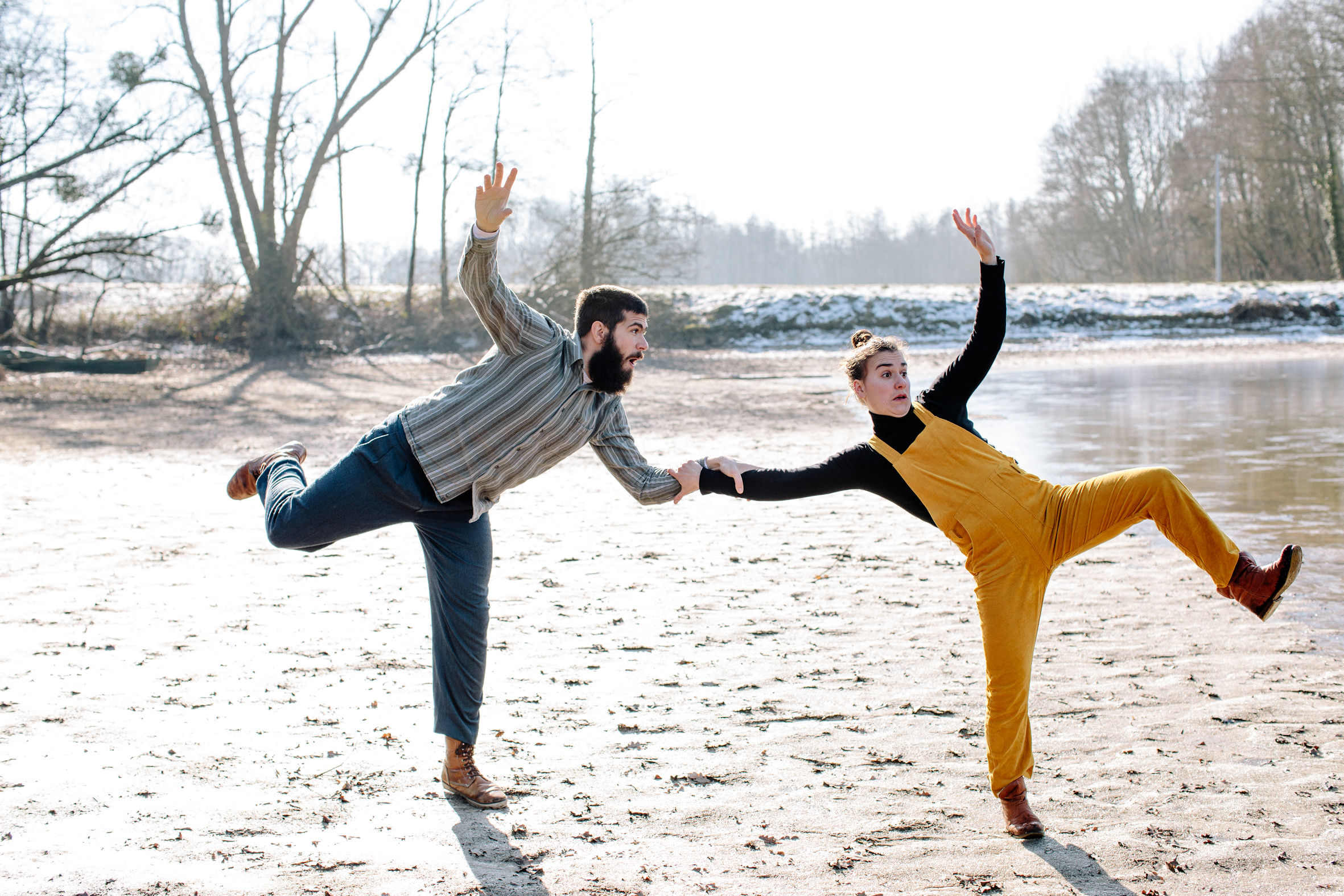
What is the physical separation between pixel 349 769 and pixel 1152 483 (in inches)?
120

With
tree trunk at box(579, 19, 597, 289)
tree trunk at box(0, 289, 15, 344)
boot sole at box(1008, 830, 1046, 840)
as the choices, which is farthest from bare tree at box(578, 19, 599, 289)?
boot sole at box(1008, 830, 1046, 840)

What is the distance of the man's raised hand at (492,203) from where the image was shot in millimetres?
3736

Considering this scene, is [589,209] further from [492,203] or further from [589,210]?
[492,203]

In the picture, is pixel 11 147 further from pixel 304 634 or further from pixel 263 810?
pixel 263 810

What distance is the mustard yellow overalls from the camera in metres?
3.55

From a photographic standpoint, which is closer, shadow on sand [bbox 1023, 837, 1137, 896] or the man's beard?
shadow on sand [bbox 1023, 837, 1137, 896]

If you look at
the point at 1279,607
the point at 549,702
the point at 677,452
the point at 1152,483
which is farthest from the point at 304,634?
the point at 677,452

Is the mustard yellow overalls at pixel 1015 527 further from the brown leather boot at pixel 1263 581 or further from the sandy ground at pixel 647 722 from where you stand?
the sandy ground at pixel 647 722

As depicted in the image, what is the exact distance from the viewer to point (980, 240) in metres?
4.23

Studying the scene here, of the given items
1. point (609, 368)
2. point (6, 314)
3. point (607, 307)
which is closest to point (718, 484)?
point (609, 368)

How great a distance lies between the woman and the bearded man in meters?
0.95

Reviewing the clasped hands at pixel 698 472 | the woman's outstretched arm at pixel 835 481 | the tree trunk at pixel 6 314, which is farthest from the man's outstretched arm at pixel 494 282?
the tree trunk at pixel 6 314

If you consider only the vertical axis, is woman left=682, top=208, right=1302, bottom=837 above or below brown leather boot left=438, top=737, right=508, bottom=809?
above

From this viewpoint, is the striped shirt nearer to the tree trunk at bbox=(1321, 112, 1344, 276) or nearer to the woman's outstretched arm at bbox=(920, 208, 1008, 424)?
the woman's outstretched arm at bbox=(920, 208, 1008, 424)
